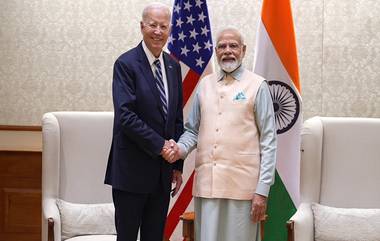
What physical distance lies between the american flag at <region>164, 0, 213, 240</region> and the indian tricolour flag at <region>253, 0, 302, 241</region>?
0.35 m

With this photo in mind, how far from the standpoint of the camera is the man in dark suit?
2717 millimetres

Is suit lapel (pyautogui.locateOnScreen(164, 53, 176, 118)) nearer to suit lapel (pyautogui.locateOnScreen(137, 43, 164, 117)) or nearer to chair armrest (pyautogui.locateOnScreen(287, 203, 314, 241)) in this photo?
suit lapel (pyautogui.locateOnScreen(137, 43, 164, 117))

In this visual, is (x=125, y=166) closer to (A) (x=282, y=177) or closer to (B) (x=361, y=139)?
(A) (x=282, y=177)

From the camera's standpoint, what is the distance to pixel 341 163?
3.67 metres

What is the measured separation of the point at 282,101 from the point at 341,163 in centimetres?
51

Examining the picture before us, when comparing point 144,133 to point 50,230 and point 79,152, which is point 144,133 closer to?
point 50,230

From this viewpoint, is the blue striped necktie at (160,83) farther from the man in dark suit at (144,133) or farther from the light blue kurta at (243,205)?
the light blue kurta at (243,205)

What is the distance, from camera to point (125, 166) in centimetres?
274

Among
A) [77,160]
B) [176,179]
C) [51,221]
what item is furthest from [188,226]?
[77,160]

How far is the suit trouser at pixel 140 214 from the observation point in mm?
2762

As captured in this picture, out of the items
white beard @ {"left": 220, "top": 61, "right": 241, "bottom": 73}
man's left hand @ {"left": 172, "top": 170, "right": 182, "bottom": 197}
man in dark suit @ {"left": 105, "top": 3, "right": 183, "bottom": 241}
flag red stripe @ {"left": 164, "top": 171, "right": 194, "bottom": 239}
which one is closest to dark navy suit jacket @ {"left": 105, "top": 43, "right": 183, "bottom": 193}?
man in dark suit @ {"left": 105, "top": 3, "right": 183, "bottom": 241}

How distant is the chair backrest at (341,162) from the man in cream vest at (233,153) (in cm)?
83

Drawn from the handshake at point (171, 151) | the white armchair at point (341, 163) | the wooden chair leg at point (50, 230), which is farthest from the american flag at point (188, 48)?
the handshake at point (171, 151)

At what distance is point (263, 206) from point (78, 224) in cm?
119
